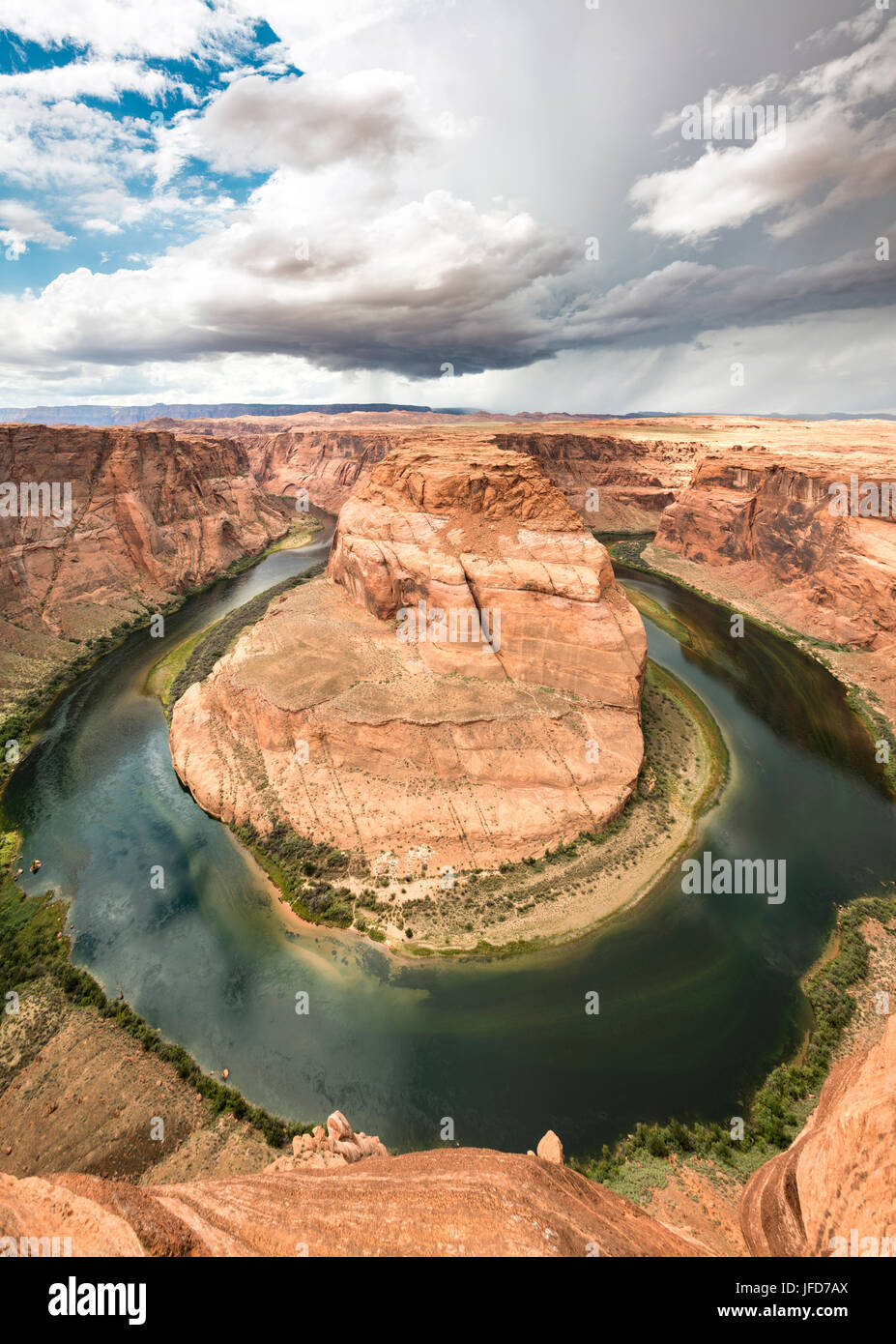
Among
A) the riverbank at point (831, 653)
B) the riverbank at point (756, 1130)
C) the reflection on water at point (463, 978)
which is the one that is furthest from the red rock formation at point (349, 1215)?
the riverbank at point (831, 653)

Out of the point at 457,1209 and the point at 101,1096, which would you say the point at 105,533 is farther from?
the point at 457,1209

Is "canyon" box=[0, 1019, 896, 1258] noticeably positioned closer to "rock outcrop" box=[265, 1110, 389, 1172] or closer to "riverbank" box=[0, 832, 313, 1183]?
"rock outcrop" box=[265, 1110, 389, 1172]

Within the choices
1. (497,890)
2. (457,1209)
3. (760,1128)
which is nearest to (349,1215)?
(457,1209)

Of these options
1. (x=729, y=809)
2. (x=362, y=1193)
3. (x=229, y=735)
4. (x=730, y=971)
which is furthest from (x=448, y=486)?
(x=362, y=1193)

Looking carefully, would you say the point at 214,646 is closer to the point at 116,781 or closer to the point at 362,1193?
the point at 116,781

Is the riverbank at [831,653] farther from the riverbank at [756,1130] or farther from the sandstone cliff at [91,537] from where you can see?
the sandstone cliff at [91,537]

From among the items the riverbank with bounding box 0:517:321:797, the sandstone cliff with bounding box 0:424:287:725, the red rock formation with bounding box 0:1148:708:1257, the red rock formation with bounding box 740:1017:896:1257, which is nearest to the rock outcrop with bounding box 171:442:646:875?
the riverbank with bounding box 0:517:321:797

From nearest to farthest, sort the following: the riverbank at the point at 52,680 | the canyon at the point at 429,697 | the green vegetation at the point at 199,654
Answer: the canyon at the point at 429,697, the riverbank at the point at 52,680, the green vegetation at the point at 199,654

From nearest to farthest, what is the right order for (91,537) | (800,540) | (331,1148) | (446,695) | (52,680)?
(331,1148) → (446,695) → (52,680) → (800,540) → (91,537)
